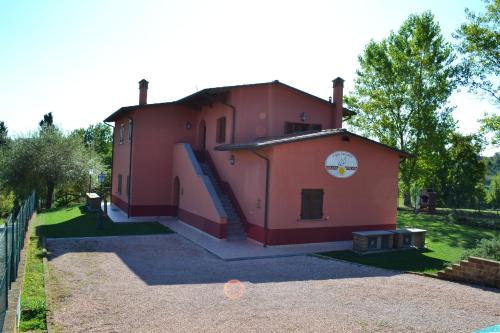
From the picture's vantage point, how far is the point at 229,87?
17.1 metres

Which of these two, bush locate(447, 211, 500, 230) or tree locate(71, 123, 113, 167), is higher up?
tree locate(71, 123, 113, 167)

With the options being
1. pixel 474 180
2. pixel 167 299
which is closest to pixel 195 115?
pixel 167 299

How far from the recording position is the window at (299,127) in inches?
712

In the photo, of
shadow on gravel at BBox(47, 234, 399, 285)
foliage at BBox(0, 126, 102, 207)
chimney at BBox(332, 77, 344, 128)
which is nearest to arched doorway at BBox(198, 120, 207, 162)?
chimney at BBox(332, 77, 344, 128)

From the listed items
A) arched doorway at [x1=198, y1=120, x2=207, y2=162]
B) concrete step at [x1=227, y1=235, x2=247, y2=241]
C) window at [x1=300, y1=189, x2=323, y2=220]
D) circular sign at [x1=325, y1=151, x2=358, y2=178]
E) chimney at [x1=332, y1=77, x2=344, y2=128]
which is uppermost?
chimney at [x1=332, y1=77, x2=344, y2=128]

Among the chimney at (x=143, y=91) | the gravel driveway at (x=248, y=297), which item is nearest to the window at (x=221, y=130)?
the chimney at (x=143, y=91)

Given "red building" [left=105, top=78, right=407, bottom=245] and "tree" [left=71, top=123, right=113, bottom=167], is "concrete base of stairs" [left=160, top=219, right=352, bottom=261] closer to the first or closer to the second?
"red building" [left=105, top=78, right=407, bottom=245]

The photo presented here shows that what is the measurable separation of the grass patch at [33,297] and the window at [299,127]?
10.8 metres

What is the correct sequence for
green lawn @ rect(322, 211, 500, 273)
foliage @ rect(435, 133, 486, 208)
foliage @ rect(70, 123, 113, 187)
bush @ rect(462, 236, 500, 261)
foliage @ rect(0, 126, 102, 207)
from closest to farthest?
bush @ rect(462, 236, 500, 261) < green lawn @ rect(322, 211, 500, 273) < foliage @ rect(0, 126, 102, 207) < foliage @ rect(435, 133, 486, 208) < foliage @ rect(70, 123, 113, 187)

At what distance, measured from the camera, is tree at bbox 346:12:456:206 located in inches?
1171

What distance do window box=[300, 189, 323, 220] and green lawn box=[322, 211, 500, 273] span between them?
1.77m

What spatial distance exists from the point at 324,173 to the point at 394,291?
6.30 metres

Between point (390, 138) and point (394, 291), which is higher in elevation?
point (390, 138)

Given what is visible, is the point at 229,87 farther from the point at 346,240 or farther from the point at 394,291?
the point at 394,291
